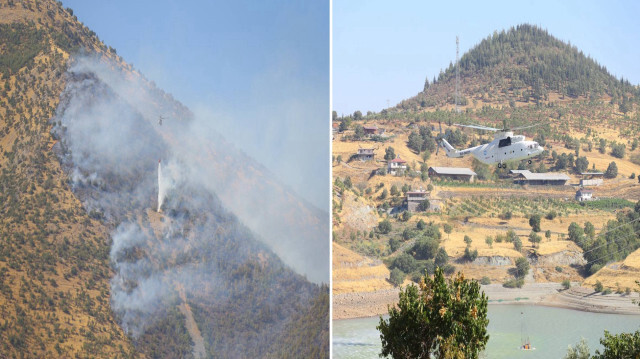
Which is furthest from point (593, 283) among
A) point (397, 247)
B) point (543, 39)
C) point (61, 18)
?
point (61, 18)

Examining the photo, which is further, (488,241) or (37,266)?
(488,241)

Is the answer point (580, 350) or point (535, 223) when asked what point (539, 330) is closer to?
point (580, 350)

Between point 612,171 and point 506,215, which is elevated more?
point 612,171

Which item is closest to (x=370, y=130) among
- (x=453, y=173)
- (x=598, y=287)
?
(x=453, y=173)

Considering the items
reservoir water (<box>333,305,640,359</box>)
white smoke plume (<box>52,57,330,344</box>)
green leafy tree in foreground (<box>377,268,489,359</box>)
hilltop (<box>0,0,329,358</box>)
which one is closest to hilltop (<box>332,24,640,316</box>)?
reservoir water (<box>333,305,640,359</box>)

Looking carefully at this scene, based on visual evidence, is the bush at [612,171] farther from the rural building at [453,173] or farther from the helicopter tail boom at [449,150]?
the helicopter tail boom at [449,150]

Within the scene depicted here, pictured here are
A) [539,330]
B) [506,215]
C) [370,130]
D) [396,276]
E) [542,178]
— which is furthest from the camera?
[370,130]

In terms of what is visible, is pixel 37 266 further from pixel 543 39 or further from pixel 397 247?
pixel 543 39
